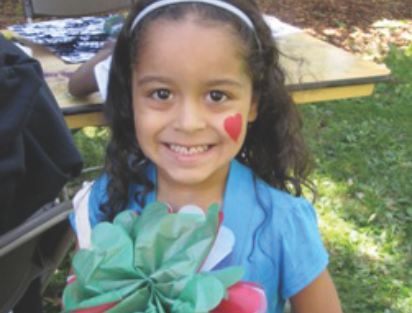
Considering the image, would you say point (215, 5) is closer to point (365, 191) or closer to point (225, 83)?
point (225, 83)

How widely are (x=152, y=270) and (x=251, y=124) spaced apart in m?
0.53

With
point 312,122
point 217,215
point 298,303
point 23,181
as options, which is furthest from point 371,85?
point 312,122

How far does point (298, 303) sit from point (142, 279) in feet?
1.50

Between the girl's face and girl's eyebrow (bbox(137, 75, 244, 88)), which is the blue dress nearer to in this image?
the girl's face

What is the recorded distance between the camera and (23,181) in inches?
55.7

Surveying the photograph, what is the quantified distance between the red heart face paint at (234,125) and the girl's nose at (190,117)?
0.06 meters

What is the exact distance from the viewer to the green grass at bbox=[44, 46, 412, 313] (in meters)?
2.46

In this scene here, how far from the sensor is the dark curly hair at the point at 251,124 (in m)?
1.15

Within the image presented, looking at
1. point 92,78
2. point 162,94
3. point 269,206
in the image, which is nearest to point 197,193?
point 269,206

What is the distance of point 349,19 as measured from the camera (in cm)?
618

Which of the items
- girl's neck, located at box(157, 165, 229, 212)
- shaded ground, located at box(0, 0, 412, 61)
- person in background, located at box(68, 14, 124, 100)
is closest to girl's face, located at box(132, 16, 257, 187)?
girl's neck, located at box(157, 165, 229, 212)

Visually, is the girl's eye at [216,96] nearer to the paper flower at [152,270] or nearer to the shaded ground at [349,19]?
the paper flower at [152,270]

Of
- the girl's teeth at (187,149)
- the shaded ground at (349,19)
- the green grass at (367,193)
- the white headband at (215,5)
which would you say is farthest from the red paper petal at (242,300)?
the shaded ground at (349,19)

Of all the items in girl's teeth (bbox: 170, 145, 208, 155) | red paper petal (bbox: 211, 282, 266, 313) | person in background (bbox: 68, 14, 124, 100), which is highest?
girl's teeth (bbox: 170, 145, 208, 155)
